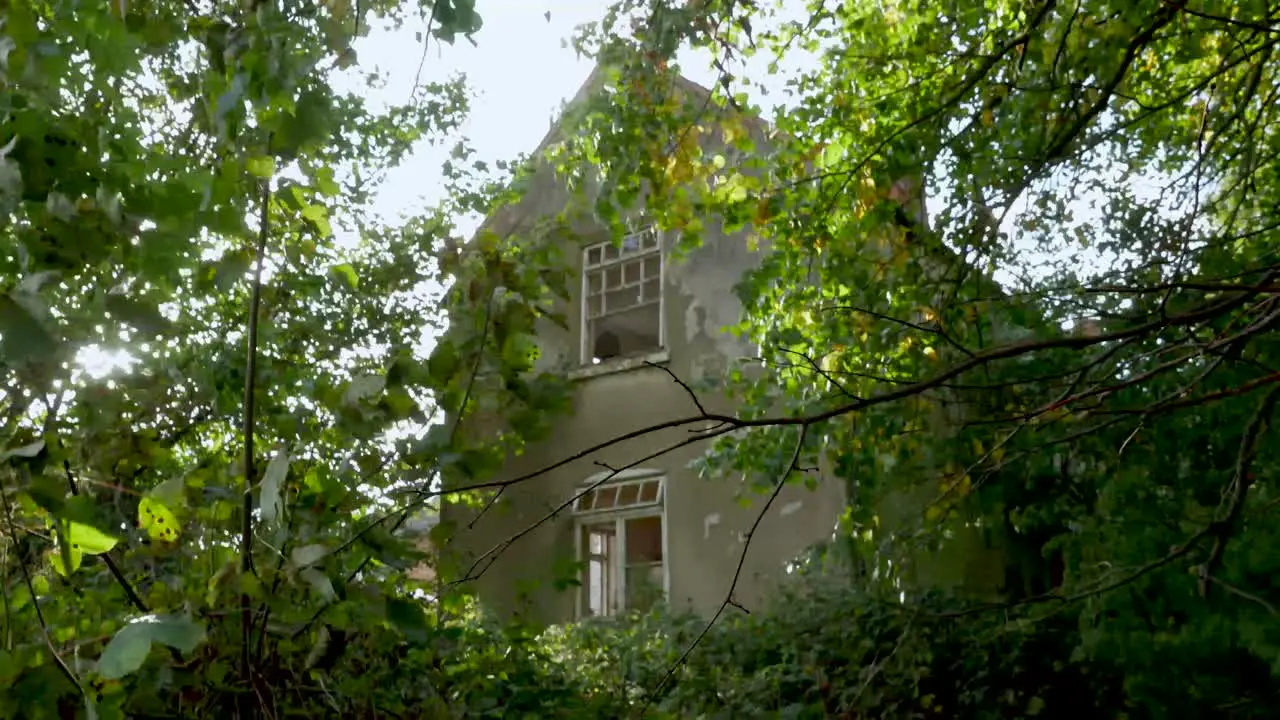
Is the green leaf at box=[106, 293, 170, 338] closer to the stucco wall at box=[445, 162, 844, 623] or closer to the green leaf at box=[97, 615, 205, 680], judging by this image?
the green leaf at box=[97, 615, 205, 680]

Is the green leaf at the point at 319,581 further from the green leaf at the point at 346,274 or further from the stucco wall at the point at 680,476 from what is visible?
the stucco wall at the point at 680,476

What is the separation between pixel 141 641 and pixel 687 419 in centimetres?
81

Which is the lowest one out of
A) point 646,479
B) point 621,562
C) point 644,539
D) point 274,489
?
point 274,489

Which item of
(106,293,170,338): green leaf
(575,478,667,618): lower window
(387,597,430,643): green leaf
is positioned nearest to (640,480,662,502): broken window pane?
(575,478,667,618): lower window

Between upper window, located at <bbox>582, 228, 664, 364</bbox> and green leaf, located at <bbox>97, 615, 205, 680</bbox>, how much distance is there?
9.49 m

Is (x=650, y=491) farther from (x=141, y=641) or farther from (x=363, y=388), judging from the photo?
(x=141, y=641)

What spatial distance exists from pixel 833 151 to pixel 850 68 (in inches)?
30.8

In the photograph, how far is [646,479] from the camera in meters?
10.1

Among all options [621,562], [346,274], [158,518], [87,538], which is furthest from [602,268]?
[87,538]

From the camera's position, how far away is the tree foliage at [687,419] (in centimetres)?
169

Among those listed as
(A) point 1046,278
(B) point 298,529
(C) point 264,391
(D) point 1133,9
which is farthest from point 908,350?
(B) point 298,529

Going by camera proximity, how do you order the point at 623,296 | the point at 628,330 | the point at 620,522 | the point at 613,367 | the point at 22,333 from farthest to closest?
the point at 628,330 < the point at 623,296 < the point at 613,367 < the point at 620,522 < the point at 22,333

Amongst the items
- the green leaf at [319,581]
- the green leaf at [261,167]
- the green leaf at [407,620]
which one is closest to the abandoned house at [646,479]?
the green leaf at [407,620]

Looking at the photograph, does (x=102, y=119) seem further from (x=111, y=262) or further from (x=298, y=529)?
(x=298, y=529)
